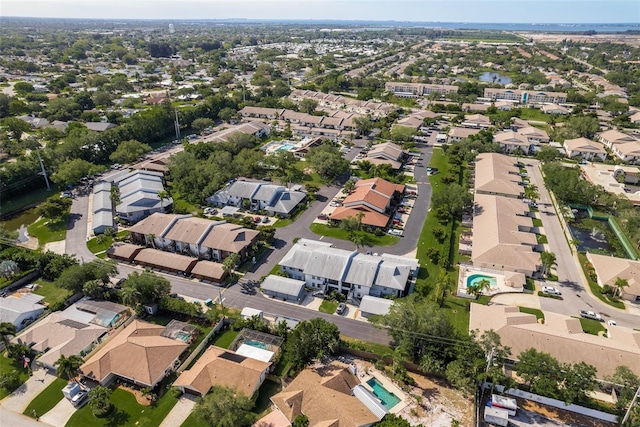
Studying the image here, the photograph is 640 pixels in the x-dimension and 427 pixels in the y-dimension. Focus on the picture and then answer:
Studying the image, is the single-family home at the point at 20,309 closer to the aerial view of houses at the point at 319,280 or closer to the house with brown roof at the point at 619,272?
the aerial view of houses at the point at 319,280

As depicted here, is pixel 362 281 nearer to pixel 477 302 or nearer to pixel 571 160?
pixel 477 302

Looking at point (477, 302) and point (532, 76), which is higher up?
point (532, 76)

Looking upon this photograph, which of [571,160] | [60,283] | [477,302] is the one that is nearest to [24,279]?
[60,283]

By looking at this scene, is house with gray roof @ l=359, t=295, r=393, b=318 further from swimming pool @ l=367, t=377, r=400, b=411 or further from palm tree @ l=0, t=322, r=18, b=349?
palm tree @ l=0, t=322, r=18, b=349

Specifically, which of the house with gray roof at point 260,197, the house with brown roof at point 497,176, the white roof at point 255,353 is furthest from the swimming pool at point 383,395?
the house with brown roof at point 497,176

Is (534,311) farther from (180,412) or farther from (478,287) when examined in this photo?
→ (180,412)

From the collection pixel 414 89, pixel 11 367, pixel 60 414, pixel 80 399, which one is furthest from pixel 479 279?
pixel 414 89
